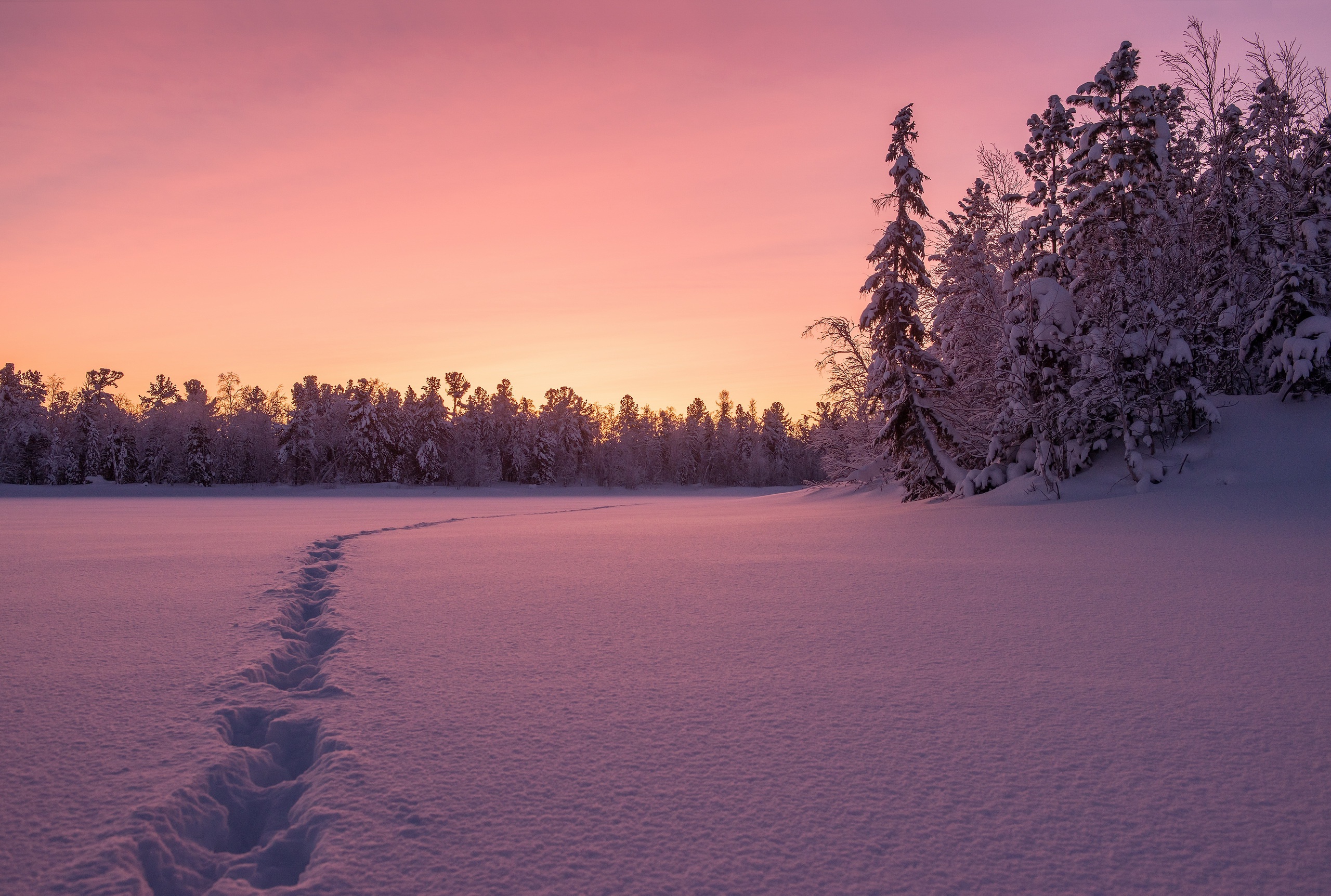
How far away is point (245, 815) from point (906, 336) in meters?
19.6

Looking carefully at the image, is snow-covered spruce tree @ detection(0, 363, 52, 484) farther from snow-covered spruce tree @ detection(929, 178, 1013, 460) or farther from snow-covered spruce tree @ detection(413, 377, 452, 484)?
snow-covered spruce tree @ detection(929, 178, 1013, 460)

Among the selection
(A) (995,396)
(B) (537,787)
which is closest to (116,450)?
(A) (995,396)

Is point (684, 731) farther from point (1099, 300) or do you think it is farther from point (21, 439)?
point (21, 439)

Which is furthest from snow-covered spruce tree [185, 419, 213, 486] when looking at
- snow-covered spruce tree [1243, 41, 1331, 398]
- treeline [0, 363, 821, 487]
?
snow-covered spruce tree [1243, 41, 1331, 398]

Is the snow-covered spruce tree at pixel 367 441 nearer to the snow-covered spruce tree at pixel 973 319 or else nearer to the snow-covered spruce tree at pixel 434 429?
the snow-covered spruce tree at pixel 434 429

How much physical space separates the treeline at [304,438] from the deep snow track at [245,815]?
6849cm

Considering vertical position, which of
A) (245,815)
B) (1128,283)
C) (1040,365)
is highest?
(1128,283)

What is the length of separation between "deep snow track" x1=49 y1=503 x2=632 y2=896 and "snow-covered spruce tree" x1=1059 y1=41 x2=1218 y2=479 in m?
16.1

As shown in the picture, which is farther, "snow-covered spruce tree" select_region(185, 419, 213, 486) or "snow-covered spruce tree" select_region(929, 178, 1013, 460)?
"snow-covered spruce tree" select_region(185, 419, 213, 486)

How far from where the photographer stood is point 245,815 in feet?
9.50

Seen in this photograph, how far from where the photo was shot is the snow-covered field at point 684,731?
7.93ft

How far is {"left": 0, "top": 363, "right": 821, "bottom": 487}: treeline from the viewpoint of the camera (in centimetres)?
6744

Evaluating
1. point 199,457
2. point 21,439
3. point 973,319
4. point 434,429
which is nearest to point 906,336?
point 973,319

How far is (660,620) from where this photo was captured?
20.3ft
